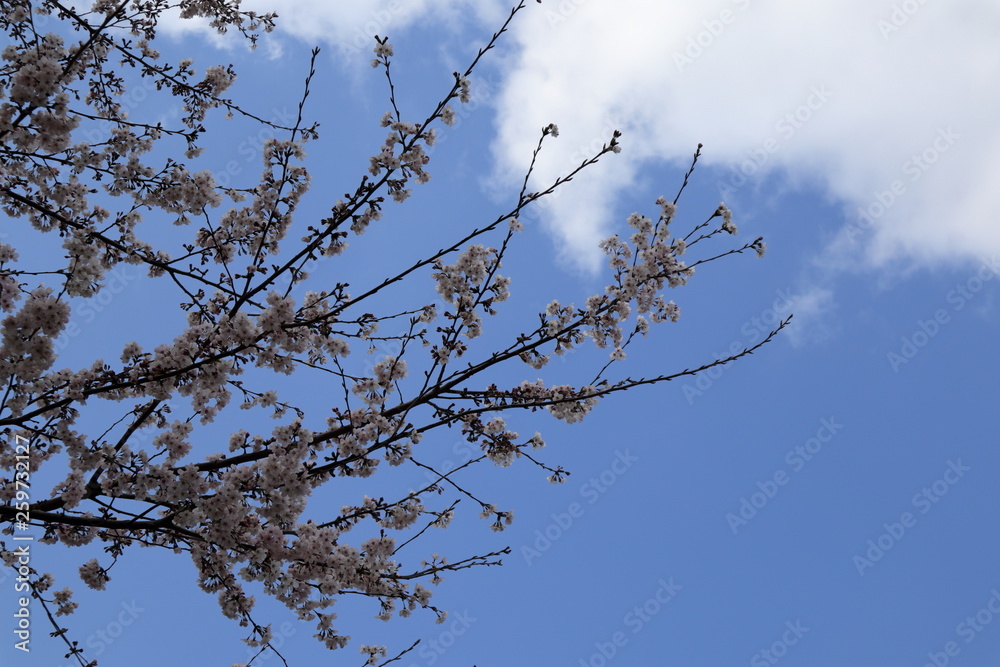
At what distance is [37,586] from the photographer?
5.79 m

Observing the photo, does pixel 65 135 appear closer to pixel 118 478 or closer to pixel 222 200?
pixel 222 200

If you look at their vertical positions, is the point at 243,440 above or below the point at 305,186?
below

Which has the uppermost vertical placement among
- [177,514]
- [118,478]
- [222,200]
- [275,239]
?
[222,200]

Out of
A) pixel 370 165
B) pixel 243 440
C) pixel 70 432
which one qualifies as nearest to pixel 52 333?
pixel 70 432

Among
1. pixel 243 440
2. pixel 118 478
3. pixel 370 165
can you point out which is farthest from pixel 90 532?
pixel 370 165

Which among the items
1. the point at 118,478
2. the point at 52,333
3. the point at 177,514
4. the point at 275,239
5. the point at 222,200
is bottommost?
the point at 177,514

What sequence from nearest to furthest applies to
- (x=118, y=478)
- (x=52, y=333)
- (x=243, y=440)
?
(x=52, y=333)
(x=118, y=478)
(x=243, y=440)

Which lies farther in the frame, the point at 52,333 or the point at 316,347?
the point at 316,347

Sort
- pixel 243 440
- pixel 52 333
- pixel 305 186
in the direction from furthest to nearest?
pixel 305 186, pixel 243 440, pixel 52 333

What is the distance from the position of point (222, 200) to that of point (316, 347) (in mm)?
1463

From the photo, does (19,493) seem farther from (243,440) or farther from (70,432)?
(243,440)

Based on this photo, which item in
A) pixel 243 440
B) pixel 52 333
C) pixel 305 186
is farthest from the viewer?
pixel 305 186

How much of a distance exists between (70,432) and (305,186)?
2455mm

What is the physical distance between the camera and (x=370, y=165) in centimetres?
519
